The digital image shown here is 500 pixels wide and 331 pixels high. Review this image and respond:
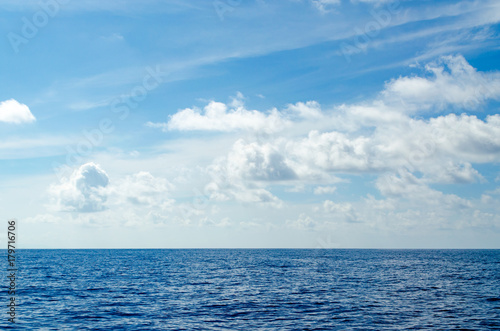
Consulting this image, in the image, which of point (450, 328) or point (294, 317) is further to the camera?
point (294, 317)

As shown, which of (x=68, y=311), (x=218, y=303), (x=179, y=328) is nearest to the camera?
(x=179, y=328)

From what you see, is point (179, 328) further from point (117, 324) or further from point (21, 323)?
point (21, 323)

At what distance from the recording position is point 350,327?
35062mm

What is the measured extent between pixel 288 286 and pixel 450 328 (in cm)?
3124

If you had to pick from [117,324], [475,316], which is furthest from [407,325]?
[117,324]

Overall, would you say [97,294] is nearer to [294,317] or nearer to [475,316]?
[294,317]

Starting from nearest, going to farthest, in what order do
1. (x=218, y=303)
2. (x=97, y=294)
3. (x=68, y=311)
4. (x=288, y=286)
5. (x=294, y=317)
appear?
(x=294, y=317) < (x=68, y=311) < (x=218, y=303) < (x=97, y=294) < (x=288, y=286)

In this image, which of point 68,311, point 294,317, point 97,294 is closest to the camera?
point 294,317

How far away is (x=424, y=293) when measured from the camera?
182 feet

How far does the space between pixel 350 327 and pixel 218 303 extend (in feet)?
59.9

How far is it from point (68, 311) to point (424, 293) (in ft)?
159

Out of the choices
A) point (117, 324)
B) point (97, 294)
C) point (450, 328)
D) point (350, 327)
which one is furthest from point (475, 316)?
point (97, 294)

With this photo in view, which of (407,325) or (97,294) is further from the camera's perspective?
(97,294)

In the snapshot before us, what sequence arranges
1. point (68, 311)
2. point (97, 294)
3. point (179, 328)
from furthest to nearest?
1. point (97, 294)
2. point (68, 311)
3. point (179, 328)
